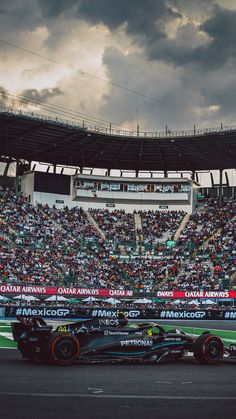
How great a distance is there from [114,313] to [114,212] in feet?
130

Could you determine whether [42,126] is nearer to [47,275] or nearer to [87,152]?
[87,152]

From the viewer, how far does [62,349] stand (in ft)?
47.9

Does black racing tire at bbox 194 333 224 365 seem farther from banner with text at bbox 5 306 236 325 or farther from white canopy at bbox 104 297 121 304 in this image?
white canopy at bbox 104 297 121 304

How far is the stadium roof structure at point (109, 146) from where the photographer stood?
60.6 metres

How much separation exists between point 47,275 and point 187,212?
24.8 meters

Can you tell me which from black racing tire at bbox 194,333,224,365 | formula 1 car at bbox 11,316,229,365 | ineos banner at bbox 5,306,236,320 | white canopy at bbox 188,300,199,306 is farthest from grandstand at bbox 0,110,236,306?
black racing tire at bbox 194,333,224,365

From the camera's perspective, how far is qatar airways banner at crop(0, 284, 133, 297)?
46.2m

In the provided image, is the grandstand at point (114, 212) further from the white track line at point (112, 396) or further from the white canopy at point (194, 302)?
the white track line at point (112, 396)

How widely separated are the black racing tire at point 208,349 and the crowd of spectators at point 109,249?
34.1m

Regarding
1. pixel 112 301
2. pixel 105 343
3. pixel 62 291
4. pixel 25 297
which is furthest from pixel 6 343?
pixel 62 291

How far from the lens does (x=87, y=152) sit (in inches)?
2763

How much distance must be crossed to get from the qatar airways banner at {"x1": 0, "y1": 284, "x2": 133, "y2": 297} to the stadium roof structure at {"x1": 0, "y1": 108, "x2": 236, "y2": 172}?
18667 millimetres

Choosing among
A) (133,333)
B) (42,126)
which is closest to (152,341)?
(133,333)

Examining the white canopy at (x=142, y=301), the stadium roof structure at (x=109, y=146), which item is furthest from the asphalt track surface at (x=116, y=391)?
the stadium roof structure at (x=109, y=146)
